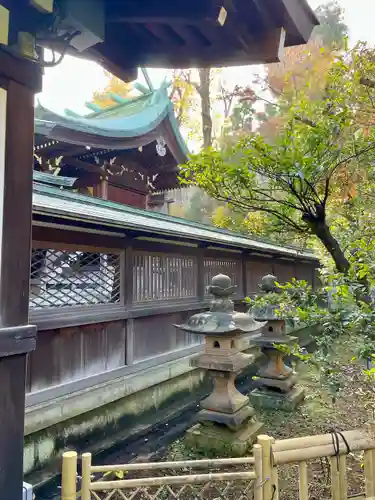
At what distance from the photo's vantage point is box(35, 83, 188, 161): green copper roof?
879cm

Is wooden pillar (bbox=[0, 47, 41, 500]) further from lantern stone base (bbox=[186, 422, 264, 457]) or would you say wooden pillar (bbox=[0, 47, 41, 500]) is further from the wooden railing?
lantern stone base (bbox=[186, 422, 264, 457])

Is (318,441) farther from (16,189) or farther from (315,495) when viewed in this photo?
(16,189)

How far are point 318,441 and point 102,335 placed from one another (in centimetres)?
418

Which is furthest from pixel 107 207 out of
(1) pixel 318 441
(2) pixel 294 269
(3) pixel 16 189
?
(2) pixel 294 269

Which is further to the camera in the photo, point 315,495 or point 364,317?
point 315,495

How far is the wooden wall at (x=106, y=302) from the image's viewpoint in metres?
5.61

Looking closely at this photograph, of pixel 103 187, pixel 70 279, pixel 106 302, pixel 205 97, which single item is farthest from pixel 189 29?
pixel 205 97

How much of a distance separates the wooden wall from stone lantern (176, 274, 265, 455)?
1.61m

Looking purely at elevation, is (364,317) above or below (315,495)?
above

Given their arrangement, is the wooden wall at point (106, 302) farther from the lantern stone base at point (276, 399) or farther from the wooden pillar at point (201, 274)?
the lantern stone base at point (276, 399)

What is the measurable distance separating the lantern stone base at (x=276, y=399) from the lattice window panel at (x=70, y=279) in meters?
3.45

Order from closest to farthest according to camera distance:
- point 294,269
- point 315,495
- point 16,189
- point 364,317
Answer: point 16,189 < point 364,317 < point 315,495 < point 294,269

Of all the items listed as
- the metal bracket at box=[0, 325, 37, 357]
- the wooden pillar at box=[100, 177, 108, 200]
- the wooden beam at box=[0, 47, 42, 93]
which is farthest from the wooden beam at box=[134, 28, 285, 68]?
the wooden pillar at box=[100, 177, 108, 200]

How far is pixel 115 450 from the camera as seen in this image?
6031mm
